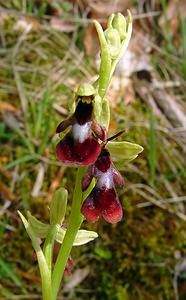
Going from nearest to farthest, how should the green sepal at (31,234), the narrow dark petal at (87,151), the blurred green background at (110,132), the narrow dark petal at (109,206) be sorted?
the narrow dark petal at (87,151), the narrow dark petal at (109,206), the green sepal at (31,234), the blurred green background at (110,132)

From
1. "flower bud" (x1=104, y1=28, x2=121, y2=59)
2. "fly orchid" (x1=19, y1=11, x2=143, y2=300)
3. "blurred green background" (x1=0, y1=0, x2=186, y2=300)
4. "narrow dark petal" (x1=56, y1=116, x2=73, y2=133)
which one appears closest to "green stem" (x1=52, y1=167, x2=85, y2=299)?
"fly orchid" (x1=19, y1=11, x2=143, y2=300)

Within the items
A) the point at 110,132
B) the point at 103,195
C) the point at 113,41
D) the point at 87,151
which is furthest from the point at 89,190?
the point at 110,132

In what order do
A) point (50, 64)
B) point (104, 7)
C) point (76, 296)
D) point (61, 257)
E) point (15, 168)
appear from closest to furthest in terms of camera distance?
point (61, 257) < point (76, 296) < point (15, 168) < point (50, 64) < point (104, 7)

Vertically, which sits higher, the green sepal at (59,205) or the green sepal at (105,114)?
the green sepal at (105,114)

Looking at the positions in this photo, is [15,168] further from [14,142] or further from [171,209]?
[171,209]

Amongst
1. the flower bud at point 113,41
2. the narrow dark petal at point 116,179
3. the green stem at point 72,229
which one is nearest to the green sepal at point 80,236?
the green stem at point 72,229

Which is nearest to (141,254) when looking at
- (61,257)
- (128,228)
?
(128,228)

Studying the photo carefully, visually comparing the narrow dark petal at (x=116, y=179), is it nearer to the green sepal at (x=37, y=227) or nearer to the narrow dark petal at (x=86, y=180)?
the narrow dark petal at (x=86, y=180)
